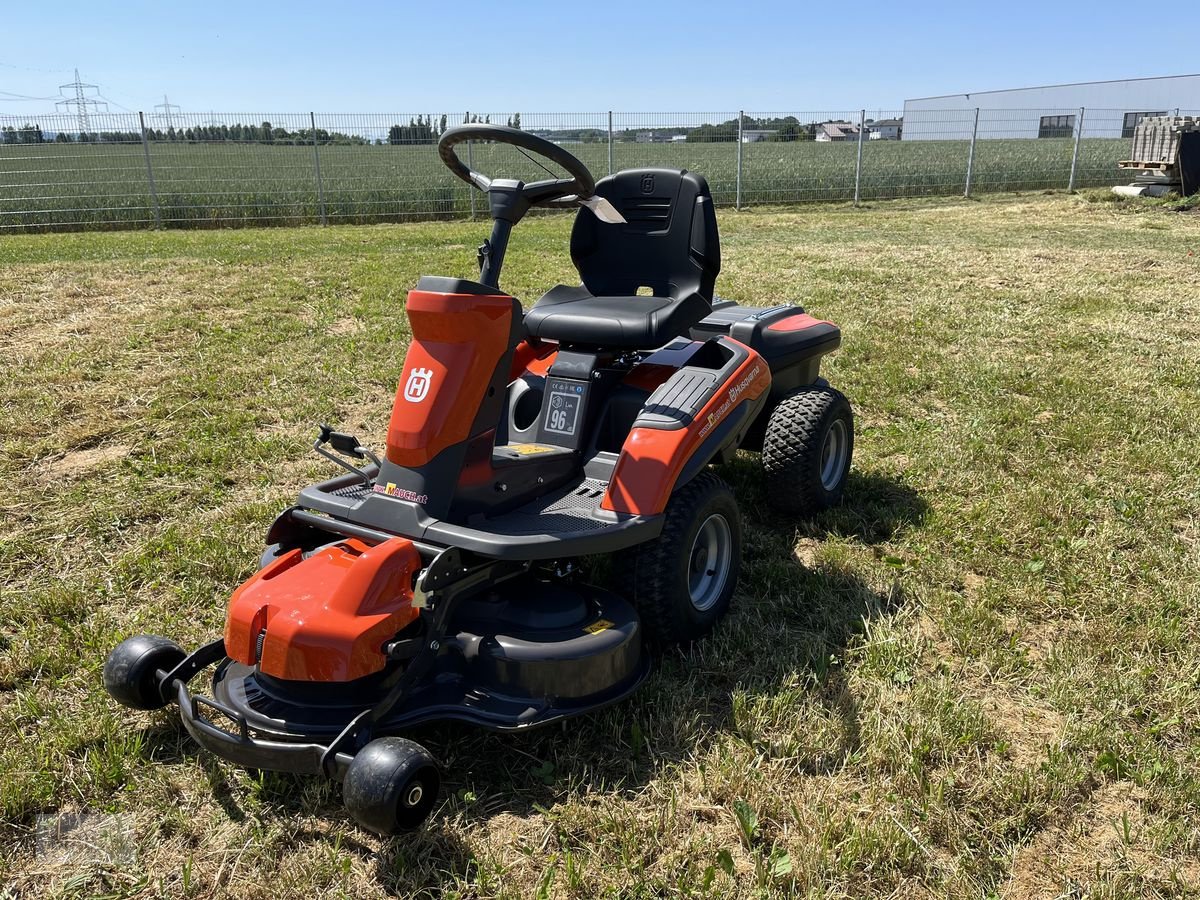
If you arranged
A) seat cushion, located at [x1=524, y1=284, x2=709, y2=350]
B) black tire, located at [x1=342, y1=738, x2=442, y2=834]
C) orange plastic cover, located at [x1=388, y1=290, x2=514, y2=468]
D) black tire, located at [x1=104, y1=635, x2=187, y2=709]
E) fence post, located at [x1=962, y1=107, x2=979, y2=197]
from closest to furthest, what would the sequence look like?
black tire, located at [x1=342, y1=738, x2=442, y2=834], black tire, located at [x1=104, y1=635, x2=187, y2=709], orange plastic cover, located at [x1=388, y1=290, x2=514, y2=468], seat cushion, located at [x1=524, y1=284, x2=709, y2=350], fence post, located at [x1=962, y1=107, x2=979, y2=197]

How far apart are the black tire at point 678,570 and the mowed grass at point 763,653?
0.11m

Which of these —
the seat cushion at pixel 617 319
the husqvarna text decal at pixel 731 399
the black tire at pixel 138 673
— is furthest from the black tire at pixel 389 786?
the seat cushion at pixel 617 319

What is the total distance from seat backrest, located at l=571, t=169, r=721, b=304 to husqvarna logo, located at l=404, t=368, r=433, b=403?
4.28 feet

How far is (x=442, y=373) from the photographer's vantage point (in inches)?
105

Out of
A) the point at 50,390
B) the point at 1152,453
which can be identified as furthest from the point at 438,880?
the point at 50,390

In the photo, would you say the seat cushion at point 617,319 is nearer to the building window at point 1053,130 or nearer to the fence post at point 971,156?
the fence post at point 971,156

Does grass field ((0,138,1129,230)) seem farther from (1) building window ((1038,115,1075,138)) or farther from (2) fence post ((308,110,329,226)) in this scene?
(1) building window ((1038,115,1075,138))

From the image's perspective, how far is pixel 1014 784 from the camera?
95.2 inches

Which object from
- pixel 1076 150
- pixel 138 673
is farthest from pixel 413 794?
pixel 1076 150

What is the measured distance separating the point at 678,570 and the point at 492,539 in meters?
0.71

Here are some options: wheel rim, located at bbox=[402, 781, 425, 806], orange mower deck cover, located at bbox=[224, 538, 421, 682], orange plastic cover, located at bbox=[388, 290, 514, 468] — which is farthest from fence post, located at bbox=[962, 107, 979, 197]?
wheel rim, located at bbox=[402, 781, 425, 806]

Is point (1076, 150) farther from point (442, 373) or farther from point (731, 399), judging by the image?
point (442, 373)

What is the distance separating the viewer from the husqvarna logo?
2.67 meters

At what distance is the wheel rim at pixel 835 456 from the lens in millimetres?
4137
